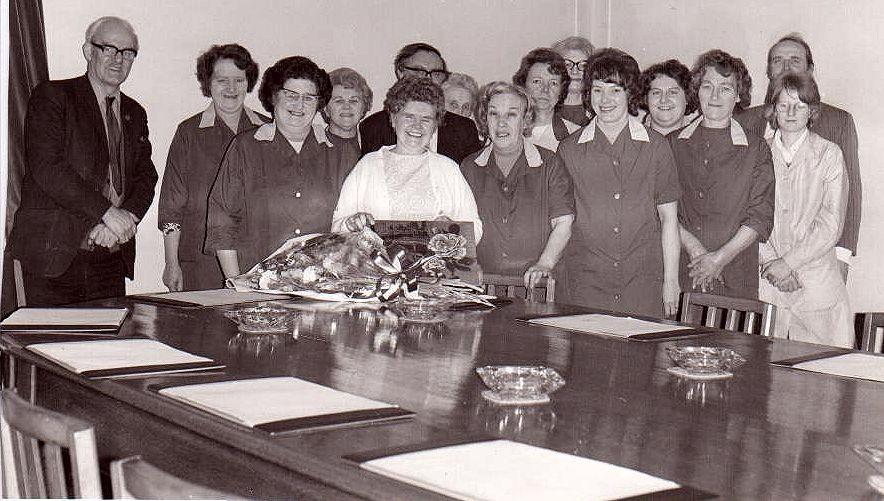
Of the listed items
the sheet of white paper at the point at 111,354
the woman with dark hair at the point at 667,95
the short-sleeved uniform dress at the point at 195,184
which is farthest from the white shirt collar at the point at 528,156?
the sheet of white paper at the point at 111,354

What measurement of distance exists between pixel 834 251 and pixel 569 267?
1.31 metres

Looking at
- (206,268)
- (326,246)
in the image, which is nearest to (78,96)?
(206,268)

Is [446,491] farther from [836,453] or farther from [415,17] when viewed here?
[415,17]

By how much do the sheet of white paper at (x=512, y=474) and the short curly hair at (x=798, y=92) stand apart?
3.47 meters

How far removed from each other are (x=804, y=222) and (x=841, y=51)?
4.37 ft

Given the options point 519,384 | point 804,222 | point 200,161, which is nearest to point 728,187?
point 804,222

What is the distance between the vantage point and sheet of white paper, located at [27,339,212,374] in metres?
2.18

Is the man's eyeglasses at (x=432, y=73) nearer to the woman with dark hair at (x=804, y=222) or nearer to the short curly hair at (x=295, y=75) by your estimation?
the short curly hair at (x=295, y=75)

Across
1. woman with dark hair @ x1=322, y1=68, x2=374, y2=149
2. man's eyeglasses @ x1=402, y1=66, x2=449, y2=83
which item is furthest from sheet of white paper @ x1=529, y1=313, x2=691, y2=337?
man's eyeglasses @ x1=402, y1=66, x2=449, y2=83

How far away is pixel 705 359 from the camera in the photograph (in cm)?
222

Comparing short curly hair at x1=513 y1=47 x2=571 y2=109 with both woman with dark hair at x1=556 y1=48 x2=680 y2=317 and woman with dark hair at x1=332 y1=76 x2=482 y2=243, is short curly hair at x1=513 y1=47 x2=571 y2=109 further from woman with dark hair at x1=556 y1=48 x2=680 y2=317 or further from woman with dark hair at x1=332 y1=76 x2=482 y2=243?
woman with dark hair at x1=332 y1=76 x2=482 y2=243

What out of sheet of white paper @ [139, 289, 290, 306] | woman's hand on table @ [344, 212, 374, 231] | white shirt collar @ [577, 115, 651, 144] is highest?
white shirt collar @ [577, 115, 651, 144]

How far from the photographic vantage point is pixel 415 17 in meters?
6.36

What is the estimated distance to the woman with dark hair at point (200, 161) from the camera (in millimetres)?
4805
